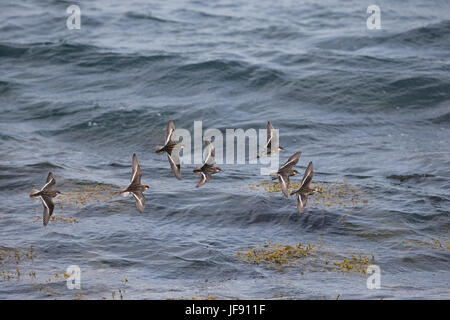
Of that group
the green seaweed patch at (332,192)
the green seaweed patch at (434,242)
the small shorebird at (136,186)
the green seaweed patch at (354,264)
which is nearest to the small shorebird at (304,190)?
the green seaweed patch at (354,264)

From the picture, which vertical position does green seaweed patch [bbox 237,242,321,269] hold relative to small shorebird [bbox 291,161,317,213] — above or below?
below

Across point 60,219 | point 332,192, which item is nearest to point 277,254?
point 332,192

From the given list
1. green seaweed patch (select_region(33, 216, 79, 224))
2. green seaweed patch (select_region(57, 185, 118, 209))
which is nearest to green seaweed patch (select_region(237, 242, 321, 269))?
green seaweed patch (select_region(33, 216, 79, 224))

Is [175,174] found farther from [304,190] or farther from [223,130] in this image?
[223,130]

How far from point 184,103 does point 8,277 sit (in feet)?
50.3

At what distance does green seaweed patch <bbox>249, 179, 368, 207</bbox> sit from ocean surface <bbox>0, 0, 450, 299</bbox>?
69mm

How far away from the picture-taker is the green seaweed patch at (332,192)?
1931 cm

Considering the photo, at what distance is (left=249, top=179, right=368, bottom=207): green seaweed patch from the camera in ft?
63.4

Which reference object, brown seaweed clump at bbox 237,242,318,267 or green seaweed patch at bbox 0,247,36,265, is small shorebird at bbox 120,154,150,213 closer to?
brown seaweed clump at bbox 237,242,318,267

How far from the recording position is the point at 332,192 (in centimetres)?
1986

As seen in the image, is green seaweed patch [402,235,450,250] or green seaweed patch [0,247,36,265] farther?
green seaweed patch [402,235,450,250]

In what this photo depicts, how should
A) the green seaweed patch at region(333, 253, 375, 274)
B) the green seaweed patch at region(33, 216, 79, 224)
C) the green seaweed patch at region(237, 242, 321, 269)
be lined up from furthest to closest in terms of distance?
1. the green seaweed patch at region(33, 216, 79, 224)
2. the green seaweed patch at region(237, 242, 321, 269)
3. the green seaweed patch at region(333, 253, 375, 274)

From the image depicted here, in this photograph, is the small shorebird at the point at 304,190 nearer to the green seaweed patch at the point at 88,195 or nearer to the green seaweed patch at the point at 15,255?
the green seaweed patch at the point at 15,255
